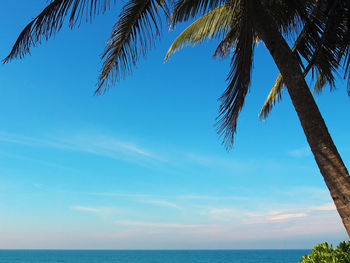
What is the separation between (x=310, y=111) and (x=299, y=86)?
41 cm

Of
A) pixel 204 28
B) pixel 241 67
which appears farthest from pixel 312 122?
pixel 204 28

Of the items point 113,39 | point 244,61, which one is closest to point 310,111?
point 244,61

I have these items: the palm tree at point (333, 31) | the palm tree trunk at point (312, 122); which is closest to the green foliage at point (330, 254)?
the palm tree trunk at point (312, 122)

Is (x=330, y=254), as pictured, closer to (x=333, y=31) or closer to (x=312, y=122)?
(x=312, y=122)

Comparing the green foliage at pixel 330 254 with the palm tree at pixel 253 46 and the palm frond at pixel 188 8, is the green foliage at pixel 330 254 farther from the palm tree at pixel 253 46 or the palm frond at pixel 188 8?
the palm frond at pixel 188 8

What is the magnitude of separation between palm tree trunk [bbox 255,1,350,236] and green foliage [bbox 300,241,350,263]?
3.54ft

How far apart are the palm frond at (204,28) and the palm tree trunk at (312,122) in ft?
6.22

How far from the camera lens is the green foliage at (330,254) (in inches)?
169

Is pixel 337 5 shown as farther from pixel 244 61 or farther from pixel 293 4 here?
pixel 244 61

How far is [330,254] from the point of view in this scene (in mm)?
4430

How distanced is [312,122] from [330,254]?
78.5 inches

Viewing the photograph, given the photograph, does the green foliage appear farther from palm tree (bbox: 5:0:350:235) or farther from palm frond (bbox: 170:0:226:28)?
palm frond (bbox: 170:0:226:28)

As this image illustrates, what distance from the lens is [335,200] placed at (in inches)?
141

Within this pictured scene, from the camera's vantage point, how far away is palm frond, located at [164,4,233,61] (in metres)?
6.73
